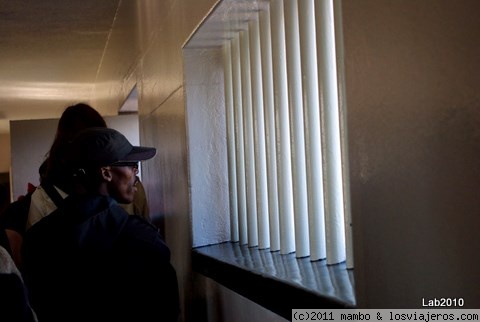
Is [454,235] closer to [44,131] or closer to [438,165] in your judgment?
[438,165]

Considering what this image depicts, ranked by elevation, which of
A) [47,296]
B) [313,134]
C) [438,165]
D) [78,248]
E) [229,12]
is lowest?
[47,296]

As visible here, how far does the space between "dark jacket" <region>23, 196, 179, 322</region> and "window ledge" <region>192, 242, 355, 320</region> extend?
7.8 inches

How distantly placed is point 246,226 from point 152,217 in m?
1.14

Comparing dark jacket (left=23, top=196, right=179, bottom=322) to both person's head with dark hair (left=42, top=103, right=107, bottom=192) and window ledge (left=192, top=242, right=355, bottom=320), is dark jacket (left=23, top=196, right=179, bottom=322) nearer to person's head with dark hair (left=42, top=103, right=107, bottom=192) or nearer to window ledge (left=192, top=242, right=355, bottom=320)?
window ledge (left=192, top=242, right=355, bottom=320)

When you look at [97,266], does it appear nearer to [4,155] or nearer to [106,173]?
[106,173]

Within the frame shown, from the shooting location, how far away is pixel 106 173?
5.99ft

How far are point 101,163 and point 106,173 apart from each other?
4 centimetres

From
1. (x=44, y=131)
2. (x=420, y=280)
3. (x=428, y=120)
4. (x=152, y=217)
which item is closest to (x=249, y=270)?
(x=420, y=280)

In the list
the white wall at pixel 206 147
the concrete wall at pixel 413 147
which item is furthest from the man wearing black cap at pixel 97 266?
the concrete wall at pixel 413 147

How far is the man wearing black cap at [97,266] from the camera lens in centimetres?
163

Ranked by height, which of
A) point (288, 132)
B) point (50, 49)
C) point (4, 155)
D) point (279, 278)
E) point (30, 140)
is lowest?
point (279, 278)

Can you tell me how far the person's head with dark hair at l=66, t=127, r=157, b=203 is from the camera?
1.80 m

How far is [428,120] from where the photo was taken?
97 centimetres

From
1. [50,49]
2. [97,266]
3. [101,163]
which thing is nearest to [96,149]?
[101,163]
